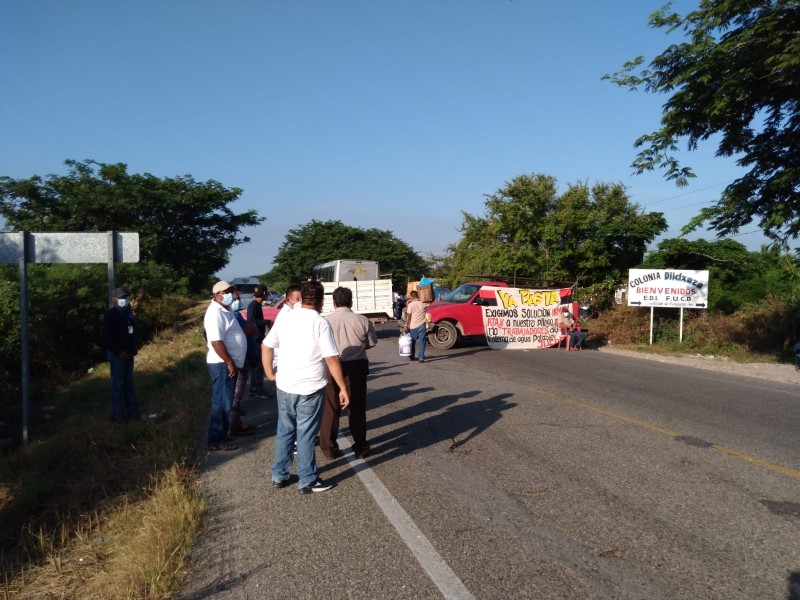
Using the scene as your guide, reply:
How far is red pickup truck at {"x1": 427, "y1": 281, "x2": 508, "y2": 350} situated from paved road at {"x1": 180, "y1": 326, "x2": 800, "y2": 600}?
8531 millimetres

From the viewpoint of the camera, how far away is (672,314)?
22953 mm

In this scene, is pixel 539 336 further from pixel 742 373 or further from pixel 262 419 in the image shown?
pixel 262 419

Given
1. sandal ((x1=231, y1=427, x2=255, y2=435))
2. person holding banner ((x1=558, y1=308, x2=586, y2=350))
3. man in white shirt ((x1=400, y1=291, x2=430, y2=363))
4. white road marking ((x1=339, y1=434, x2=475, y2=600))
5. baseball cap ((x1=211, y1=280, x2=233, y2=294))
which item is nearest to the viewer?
white road marking ((x1=339, y1=434, x2=475, y2=600))

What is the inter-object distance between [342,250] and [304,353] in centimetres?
6184

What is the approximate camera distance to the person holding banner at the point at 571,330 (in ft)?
61.1

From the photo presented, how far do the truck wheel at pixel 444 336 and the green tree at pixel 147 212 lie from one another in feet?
69.3

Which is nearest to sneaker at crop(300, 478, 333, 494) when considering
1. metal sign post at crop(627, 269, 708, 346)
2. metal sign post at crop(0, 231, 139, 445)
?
metal sign post at crop(0, 231, 139, 445)

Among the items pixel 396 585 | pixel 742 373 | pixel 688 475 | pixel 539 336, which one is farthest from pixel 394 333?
pixel 396 585

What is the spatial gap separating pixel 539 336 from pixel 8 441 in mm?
13757

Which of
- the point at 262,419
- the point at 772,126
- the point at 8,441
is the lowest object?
the point at 8,441

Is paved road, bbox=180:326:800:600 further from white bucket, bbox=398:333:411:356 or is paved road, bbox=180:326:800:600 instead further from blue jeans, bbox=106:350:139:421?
white bucket, bbox=398:333:411:356

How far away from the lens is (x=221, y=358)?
6.88 metres

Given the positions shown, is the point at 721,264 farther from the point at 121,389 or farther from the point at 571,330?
the point at 121,389

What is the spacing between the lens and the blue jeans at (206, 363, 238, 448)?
→ 693 cm
